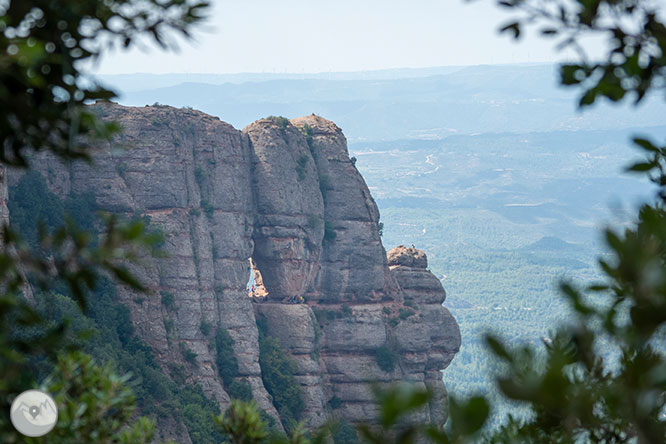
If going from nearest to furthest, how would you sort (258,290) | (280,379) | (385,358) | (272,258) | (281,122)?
1. (280,379)
2. (272,258)
3. (385,358)
4. (281,122)
5. (258,290)

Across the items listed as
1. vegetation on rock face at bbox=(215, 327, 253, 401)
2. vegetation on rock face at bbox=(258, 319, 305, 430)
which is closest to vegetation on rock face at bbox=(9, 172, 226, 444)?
vegetation on rock face at bbox=(215, 327, 253, 401)

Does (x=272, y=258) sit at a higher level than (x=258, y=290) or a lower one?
higher

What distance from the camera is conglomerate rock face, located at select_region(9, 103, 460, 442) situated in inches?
2478

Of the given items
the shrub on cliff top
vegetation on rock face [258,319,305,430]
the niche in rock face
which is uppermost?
the shrub on cliff top

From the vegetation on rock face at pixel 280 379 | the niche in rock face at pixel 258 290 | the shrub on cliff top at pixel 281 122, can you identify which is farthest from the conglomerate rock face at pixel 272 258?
the vegetation on rock face at pixel 280 379

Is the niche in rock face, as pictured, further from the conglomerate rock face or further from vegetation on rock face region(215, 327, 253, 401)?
vegetation on rock face region(215, 327, 253, 401)

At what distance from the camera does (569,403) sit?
5.52m

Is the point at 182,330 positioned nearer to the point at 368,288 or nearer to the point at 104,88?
the point at 368,288

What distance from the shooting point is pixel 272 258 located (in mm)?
71938

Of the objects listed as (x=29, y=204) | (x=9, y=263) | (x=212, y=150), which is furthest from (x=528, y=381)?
(x=212, y=150)

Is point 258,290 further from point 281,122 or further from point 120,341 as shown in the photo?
point 120,341

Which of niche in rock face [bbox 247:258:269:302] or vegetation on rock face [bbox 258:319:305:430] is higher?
niche in rock face [bbox 247:258:269:302]

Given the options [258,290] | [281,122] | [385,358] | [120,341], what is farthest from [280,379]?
[281,122]

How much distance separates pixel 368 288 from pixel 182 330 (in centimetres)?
1757
